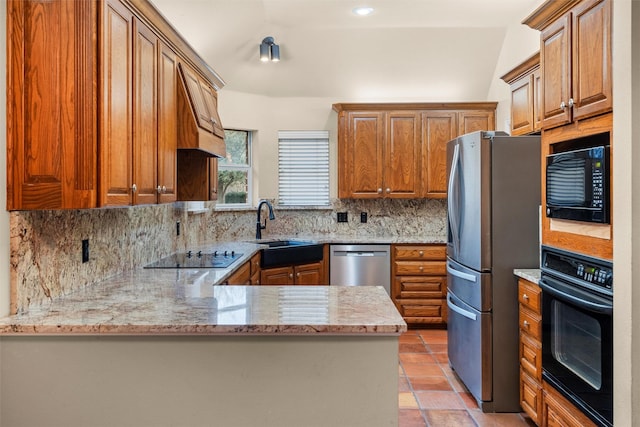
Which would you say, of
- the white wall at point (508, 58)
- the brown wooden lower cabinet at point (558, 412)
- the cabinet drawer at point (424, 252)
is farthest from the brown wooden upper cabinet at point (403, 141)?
the brown wooden lower cabinet at point (558, 412)

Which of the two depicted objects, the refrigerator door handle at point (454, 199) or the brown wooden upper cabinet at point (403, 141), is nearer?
the refrigerator door handle at point (454, 199)

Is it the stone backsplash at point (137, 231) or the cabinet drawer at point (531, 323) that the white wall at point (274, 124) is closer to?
the stone backsplash at point (137, 231)

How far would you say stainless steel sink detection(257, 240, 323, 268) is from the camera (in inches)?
168

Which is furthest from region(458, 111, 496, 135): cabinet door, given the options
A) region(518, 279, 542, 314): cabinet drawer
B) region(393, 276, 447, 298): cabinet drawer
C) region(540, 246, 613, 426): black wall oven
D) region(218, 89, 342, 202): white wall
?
region(540, 246, 613, 426): black wall oven

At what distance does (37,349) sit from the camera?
175 centimetres

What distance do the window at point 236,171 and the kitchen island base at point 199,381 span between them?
3477mm

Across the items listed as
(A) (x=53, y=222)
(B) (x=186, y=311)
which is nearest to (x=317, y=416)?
(B) (x=186, y=311)

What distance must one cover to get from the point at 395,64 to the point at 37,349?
4.41 m

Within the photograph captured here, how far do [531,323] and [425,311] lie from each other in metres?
2.18

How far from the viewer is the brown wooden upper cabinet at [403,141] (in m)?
5.09

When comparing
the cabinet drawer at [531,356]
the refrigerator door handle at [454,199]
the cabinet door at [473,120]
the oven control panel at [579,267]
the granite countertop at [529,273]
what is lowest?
the cabinet drawer at [531,356]

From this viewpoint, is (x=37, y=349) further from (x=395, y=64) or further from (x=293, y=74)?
(x=395, y=64)

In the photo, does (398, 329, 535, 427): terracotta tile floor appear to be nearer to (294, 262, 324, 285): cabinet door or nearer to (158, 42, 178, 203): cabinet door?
(294, 262, 324, 285): cabinet door

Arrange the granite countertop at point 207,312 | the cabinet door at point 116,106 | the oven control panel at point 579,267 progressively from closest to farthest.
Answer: the granite countertop at point 207,312, the cabinet door at point 116,106, the oven control panel at point 579,267
